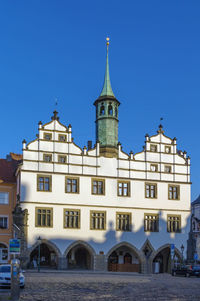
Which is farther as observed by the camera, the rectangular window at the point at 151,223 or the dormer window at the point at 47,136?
the rectangular window at the point at 151,223

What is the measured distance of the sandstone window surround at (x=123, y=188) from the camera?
4653 cm

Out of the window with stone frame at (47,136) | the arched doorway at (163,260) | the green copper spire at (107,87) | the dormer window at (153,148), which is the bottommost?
the arched doorway at (163,260)

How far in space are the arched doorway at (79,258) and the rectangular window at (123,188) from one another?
244 inches

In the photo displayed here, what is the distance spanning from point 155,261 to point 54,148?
50.4 feet

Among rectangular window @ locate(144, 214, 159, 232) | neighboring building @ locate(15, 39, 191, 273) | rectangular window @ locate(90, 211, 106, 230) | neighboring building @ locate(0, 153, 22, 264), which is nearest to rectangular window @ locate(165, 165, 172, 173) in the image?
neighboring building @ locate(15, 39, 191, 273)

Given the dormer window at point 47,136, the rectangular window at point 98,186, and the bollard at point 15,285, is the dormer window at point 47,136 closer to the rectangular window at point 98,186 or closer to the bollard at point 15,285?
the rectangular window at point 98,186

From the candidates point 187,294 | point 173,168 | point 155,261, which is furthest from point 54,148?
point 187,294

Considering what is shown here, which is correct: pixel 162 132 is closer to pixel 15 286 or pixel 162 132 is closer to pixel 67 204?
pixel 67 204

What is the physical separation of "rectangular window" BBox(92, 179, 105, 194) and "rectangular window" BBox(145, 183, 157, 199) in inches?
179

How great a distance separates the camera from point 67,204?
44250 millimetres

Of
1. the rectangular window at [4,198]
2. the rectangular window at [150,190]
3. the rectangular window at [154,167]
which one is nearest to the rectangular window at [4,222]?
the rectangular window at [4,198]

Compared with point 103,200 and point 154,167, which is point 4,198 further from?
point 154,167

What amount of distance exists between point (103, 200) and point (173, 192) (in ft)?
24.8

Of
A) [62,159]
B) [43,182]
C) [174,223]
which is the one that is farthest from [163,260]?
[43,182]
